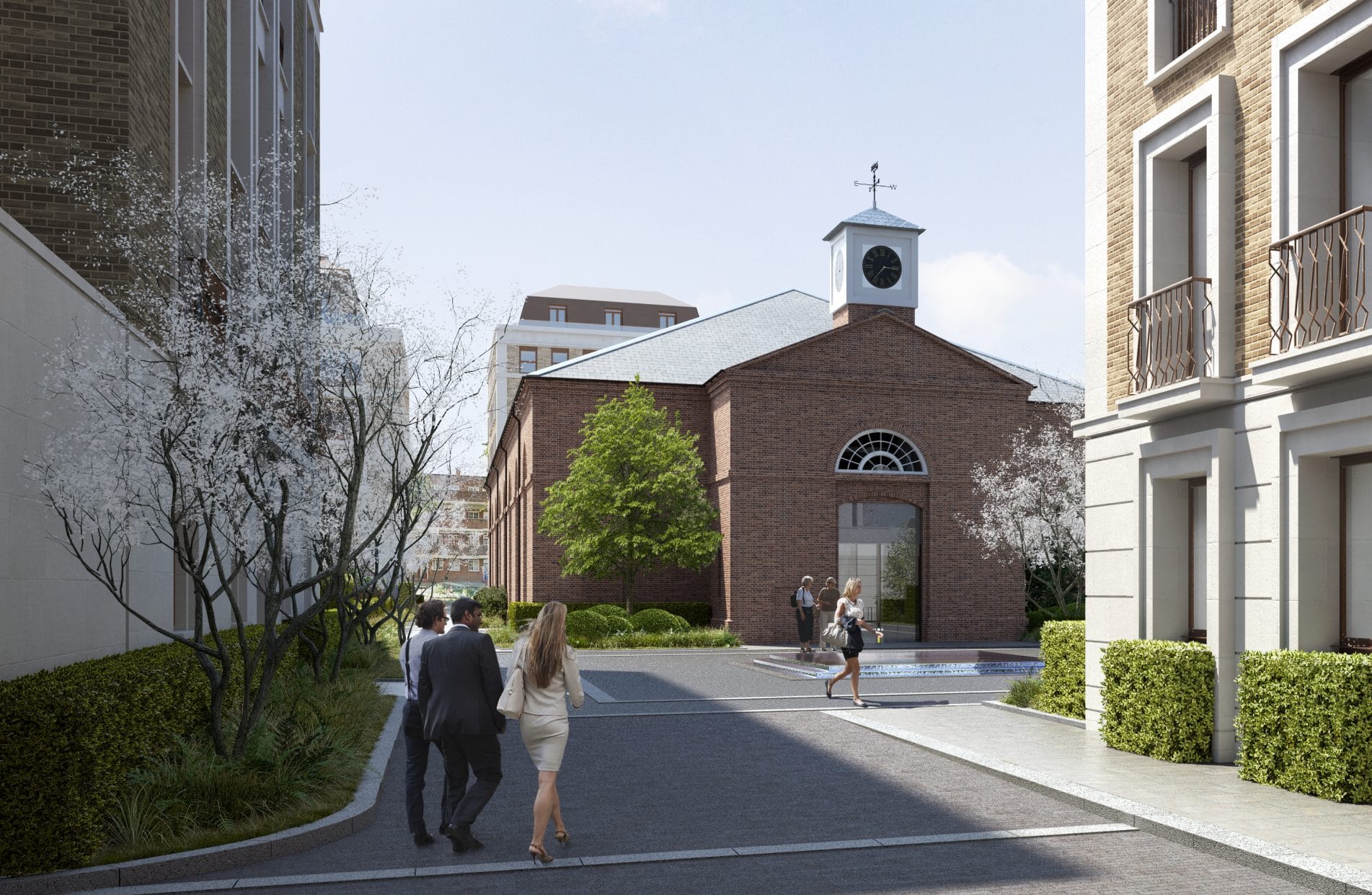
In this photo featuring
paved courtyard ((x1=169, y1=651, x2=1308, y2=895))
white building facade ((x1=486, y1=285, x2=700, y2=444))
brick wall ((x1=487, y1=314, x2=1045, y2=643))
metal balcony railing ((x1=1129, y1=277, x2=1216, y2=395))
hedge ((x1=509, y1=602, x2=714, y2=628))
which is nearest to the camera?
paved courtyard ((x1=169, y1=651, x2=1308, y2=895))

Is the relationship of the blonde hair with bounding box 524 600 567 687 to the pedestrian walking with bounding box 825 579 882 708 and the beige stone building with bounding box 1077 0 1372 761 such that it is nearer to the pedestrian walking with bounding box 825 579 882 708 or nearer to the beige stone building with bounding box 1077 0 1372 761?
the beige stone building with bounding box 1077 0 1372 761

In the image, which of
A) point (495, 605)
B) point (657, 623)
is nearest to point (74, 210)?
point (657, 623)

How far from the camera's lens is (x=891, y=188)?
121 feet

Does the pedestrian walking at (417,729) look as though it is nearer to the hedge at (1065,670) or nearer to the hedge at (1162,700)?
the hedge at (1162,700)

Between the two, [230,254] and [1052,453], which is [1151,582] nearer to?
[230,254]

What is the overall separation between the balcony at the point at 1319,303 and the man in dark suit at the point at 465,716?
22.1 ft

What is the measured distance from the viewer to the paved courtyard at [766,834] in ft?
22.5

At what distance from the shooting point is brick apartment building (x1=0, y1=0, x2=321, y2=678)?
895 centimetres

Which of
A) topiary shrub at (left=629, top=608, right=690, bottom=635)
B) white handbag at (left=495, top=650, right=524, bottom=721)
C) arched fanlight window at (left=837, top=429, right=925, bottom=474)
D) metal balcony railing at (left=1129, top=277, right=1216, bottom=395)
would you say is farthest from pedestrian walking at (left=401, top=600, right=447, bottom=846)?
arched fanlight window at (left=837, top=429, right=925, bottom=474)

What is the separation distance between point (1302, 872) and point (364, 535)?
1483 centimetres

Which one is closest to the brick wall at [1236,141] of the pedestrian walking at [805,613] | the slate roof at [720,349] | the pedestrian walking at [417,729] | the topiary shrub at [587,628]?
the pedestrian walking at [417,729]

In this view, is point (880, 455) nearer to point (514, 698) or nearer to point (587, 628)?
point (587, 628)

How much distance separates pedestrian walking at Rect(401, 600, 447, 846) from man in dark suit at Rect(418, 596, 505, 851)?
236mm

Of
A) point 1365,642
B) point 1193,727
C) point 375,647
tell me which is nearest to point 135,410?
point 1193,727
